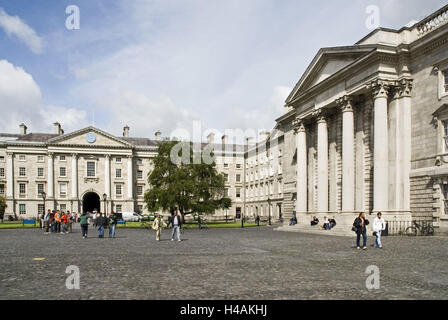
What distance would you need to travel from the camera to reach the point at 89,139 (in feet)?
274

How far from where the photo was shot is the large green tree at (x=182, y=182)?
45688mm

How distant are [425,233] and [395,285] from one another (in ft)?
59.4

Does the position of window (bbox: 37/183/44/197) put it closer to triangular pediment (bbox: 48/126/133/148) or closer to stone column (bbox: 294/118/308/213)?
triangular pediment (bbox: 48/126/133/148)

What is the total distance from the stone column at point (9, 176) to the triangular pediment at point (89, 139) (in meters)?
8.03

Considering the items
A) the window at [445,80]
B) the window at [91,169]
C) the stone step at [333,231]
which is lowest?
the stone step at [333,231]

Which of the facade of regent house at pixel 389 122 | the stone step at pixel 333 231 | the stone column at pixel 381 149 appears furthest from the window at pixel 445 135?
the stone step at pixel 333 231

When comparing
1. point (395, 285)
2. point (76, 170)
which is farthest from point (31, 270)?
point (76, 170)

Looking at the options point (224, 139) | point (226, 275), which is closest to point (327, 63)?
point (226, 275)

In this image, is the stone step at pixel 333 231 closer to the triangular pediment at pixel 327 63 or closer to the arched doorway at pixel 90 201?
the triangular pediment at pixel 327 63

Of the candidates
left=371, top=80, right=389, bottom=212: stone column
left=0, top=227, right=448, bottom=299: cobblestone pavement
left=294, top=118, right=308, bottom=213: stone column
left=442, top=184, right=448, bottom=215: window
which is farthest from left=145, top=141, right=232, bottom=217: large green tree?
left=0, top=227, right=448, bottom=299: cobblestone pavement

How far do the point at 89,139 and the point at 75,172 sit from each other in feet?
23.5

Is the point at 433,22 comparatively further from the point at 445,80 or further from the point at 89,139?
the point at 89,139

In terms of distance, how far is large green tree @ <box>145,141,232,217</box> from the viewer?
4569 centimetres
